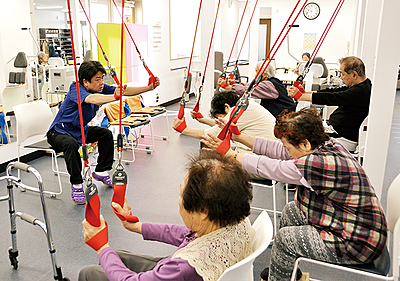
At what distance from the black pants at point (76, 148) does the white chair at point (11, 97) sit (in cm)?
86

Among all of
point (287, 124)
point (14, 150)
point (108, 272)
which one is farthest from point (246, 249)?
point (14, 150)

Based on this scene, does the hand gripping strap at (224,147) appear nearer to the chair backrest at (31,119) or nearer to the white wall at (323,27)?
the chair backrest at (31,119)

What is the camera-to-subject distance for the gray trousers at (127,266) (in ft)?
4.45

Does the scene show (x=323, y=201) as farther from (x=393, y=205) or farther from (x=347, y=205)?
(x=393, y=205)

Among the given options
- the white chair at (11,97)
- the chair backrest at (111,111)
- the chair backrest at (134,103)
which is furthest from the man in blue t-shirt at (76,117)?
the chair backrest at (134,103)

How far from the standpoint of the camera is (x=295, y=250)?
5.26 feet

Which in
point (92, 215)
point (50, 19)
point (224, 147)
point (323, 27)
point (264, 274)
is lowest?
point (264, 274)

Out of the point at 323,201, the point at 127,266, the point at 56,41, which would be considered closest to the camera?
the point at 127,266

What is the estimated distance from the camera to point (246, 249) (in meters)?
1.17

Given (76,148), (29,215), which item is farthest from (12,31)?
(29,215)

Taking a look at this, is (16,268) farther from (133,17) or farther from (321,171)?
(133,17)

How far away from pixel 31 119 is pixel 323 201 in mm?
3059

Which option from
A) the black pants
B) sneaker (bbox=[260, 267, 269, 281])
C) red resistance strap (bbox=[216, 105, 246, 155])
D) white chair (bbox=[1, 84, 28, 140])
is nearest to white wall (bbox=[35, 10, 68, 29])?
white chair (bbox=[1, 84, 28, 140])

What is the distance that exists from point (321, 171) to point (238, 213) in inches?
22.7
